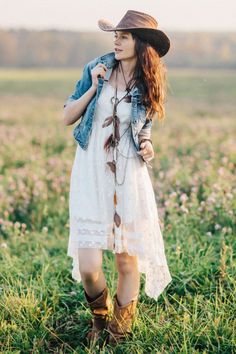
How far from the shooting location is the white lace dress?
4070 mm

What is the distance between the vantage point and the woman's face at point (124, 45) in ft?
13.3

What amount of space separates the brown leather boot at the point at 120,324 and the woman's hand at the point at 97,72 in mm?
1516

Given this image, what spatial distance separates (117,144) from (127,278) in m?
0.94

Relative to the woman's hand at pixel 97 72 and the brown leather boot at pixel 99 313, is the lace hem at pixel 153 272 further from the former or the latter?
the woman's hand at pixel 97 72

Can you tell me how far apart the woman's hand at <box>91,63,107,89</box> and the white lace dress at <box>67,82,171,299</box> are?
10 cm

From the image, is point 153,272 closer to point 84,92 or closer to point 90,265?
point 90,265

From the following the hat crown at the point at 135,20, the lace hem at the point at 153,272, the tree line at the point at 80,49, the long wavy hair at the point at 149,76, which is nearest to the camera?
the hat crown at the point at 135,20

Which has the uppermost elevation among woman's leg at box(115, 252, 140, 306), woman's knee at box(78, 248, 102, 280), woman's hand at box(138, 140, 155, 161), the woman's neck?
the woman's neck

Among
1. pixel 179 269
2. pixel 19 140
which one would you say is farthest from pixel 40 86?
pixel 179 269

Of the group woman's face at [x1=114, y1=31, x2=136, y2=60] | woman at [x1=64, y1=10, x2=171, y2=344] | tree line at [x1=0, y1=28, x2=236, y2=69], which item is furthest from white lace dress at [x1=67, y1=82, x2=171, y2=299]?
tree line at [x1=0, y1=28, x2=236, y2=69]

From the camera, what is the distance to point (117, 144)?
408 cm

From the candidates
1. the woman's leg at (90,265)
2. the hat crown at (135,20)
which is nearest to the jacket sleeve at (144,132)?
the hat crown at (135,20)

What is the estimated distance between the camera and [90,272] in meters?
4.10

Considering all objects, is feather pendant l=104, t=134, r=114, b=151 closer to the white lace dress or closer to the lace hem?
the white lace dress
